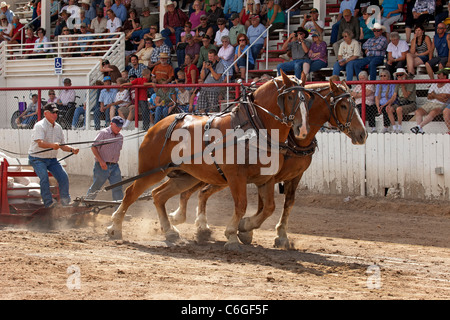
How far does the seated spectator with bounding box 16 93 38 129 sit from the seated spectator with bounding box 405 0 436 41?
9.13 m

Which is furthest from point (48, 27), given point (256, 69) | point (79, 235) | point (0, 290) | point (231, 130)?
point (0, 290)

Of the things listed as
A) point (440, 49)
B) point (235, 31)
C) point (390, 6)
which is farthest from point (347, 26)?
point (235, 31)

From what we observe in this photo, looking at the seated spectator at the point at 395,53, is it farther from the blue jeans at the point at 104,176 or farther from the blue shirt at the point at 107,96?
the blue jeans at the point at 104,176

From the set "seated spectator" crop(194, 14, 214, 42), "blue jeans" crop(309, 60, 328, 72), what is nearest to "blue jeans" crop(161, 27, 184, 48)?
"seated spectator" crop(194, 14, 214, 42)

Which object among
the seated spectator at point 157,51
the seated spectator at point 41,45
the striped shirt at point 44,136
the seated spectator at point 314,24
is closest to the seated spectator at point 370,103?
the seated spectator at point 314,24

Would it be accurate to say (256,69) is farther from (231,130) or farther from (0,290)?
(0,290)

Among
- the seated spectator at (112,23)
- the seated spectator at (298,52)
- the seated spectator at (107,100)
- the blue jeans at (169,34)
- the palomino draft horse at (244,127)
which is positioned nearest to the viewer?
the palomino draft horse at (244,127)

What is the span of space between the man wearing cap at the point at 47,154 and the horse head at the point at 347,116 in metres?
4.34

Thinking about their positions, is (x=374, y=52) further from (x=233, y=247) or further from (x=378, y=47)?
(x=233, y=247)

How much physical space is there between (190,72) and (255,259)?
9.44 meters

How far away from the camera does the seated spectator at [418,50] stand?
45.7 feet

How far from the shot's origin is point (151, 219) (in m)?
12.2

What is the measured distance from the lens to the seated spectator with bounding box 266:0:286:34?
57.6 ft

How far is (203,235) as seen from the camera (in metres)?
9.94
